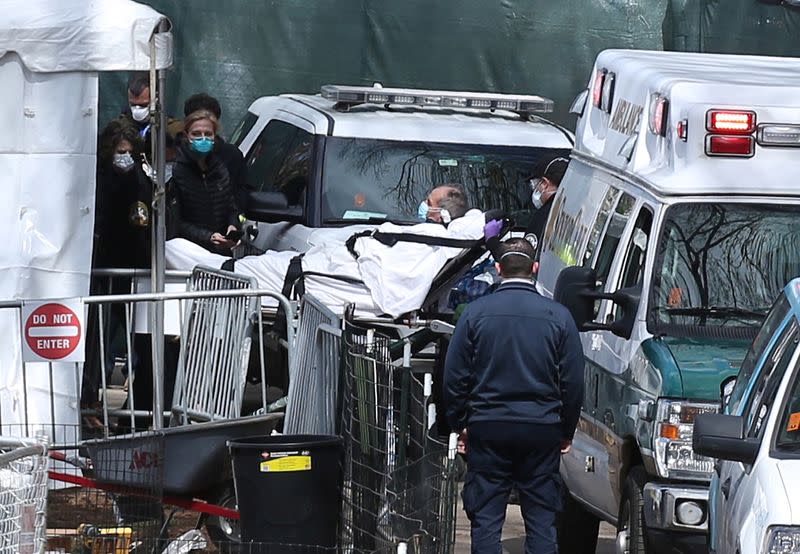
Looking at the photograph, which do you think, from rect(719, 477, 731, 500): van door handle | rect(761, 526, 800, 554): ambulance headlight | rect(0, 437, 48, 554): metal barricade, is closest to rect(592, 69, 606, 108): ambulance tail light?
rect(719, 477, 731, 500): van door handle

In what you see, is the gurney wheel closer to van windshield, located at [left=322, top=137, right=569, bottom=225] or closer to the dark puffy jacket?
van windshield, located at [left=322, top=137, right=569, bottom=225]

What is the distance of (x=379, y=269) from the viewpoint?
10703 mm

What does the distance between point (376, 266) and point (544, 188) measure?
1216mm

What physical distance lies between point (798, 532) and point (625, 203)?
3.52 m

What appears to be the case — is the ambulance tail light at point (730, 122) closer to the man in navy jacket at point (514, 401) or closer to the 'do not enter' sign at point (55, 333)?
the man in navy jacket at point (514, 401)

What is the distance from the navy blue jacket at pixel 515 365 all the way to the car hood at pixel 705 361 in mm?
446

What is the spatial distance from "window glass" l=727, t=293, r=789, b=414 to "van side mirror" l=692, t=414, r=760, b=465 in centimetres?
72

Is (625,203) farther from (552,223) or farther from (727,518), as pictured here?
(727,518)

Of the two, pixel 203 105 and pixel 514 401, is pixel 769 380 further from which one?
pixel 203 105

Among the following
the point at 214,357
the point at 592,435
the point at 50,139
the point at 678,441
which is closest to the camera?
the point at 678,441

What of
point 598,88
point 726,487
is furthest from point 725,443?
point 598,88

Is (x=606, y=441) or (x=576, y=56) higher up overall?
(x=576, y=56)

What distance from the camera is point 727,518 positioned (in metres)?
6.08

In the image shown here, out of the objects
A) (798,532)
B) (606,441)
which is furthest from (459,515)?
(798,532)
